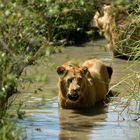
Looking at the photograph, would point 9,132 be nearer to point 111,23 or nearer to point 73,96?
point 73,96

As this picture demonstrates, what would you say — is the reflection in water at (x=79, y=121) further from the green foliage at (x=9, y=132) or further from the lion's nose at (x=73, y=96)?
the green foliage at (x=9, y=132)

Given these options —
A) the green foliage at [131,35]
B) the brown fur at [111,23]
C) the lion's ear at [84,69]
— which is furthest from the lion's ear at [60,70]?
the brown fur at [111,23]

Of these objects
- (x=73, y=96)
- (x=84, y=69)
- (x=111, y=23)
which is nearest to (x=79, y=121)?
(x=73, y=96)

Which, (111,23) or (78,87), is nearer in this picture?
(78,87)

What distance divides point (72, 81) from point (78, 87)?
131mm

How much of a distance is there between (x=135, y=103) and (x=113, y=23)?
19.2 ft

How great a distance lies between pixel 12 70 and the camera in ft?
22.4

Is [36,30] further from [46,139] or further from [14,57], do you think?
[46,139]

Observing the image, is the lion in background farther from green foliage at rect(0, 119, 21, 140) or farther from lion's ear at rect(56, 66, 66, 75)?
green foliage at rect(0, 119, 21, 140)

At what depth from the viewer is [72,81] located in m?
10.0

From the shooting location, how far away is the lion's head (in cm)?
996

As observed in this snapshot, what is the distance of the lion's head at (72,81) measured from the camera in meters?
9.96

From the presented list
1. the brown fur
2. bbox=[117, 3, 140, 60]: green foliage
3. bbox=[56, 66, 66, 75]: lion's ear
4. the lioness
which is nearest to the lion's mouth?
the lioness

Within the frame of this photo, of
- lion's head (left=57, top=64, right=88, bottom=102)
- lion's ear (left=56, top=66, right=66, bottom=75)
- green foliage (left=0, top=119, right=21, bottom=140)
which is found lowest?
lion's head (left=57, top=64, right=88, bottom=102)
